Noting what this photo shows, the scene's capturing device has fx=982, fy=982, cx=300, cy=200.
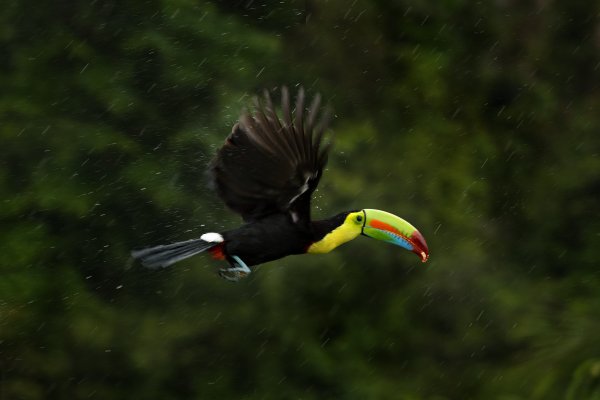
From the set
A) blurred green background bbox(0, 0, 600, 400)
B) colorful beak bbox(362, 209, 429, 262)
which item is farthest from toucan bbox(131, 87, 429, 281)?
blurred green background bbox(0, 0, 600, 400)

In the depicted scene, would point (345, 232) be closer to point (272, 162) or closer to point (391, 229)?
point (391, 229)

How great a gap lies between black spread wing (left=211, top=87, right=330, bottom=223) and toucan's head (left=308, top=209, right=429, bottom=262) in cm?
12

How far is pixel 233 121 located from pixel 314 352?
1.41 metres

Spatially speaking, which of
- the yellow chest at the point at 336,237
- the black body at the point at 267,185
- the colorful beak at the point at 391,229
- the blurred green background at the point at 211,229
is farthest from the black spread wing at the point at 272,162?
the blurred green background at the point at 211,229

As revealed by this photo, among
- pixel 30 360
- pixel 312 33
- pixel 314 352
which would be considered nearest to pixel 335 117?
pixel 312 33

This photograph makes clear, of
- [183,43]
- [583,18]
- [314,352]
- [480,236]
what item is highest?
[583,18]

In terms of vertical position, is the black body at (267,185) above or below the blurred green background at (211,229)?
above

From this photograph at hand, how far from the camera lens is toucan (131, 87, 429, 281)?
3537mm

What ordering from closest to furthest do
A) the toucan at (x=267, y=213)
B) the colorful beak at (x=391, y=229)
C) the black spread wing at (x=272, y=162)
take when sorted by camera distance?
the black spread wing at (x=272, y=162) < the toucan at (x=267, y=213) < the colorful beak at (x=391, y=229)

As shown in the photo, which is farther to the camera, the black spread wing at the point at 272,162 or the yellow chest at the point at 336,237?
the yellow chest at the point at 336,237

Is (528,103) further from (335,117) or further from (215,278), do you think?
(215,278)

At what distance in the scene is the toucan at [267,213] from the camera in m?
3.54

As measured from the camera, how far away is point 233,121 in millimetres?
5449

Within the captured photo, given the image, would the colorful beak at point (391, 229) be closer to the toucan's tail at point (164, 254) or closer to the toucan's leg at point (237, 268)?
the toucan's leg at point (237, 268)
